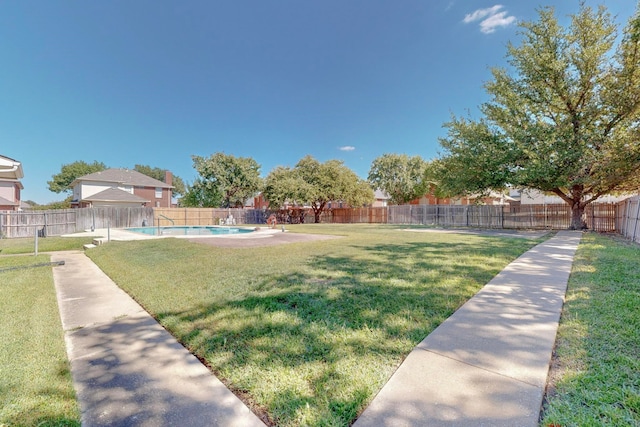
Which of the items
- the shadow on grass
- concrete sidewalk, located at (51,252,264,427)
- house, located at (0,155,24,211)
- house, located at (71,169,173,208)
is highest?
house, located at (71,169,173,208)

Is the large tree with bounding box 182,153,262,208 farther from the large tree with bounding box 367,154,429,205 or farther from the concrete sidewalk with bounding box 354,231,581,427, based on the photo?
the concrete sidewalk with bounding box 354,231,581,427

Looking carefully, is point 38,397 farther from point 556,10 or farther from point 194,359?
point 556,10

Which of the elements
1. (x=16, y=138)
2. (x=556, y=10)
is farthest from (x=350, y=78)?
(x=16, y=138)

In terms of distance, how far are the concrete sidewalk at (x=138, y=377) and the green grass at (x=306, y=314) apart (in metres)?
0.12

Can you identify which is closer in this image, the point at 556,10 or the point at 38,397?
the point at 38,397

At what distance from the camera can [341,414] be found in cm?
156

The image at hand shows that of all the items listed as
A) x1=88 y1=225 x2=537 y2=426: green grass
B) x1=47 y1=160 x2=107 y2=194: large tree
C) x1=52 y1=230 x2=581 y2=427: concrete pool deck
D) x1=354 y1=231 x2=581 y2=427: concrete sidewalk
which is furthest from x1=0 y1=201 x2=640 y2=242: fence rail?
x1=47 y1=160 x2=107 y2=194: large tree

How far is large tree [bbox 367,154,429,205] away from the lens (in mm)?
35375

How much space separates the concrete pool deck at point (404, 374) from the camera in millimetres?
1562

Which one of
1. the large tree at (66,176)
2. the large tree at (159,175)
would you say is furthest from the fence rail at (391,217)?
the large tree at (159,175)

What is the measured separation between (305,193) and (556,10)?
21.0m

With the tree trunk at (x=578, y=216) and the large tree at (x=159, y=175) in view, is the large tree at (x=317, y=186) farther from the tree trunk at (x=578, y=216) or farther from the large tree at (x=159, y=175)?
the large tree at (x=159, y=175)

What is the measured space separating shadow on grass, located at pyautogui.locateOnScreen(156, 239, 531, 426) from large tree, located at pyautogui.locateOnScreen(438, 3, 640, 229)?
1129cm

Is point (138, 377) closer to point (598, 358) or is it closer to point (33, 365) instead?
point (33, 365)
